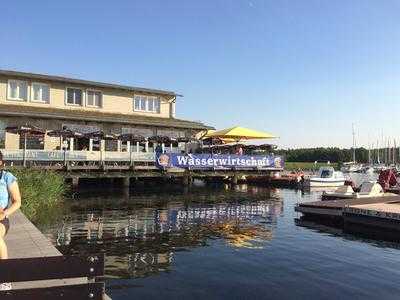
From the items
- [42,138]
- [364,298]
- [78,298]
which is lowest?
[364,298]

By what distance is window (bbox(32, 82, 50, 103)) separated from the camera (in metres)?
40.5

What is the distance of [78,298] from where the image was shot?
21.3ft

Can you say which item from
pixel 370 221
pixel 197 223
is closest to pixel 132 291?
pixel 197 223

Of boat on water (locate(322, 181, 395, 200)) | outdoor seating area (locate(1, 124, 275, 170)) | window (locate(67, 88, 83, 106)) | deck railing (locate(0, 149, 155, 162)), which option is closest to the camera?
boat on water (locate(322, 181, 395, 200))

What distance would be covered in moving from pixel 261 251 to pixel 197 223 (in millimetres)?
6632

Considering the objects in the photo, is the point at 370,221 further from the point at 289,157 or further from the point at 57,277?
the point at 289,157

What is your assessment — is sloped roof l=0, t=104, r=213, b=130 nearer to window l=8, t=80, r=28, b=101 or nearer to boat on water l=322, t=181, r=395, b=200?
window l=8, t=80, r=28, b=101

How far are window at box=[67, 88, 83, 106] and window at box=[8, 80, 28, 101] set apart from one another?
3.53m

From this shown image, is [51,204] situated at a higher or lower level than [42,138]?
lower

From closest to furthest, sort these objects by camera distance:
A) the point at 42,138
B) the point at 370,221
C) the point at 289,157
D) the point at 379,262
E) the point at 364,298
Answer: the point at 364,298 → the point at 379,262 → the point at 370,221 → the point at 42,138 → the point at 289,157

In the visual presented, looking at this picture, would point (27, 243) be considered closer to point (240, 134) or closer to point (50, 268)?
point (50, 268)

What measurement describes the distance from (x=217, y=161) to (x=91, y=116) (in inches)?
437

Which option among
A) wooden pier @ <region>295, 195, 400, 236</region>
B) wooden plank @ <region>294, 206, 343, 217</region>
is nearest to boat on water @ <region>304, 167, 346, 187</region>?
wooden pier @ <region>295, 195, 400, 236</region>

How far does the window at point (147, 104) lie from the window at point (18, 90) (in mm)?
9848
